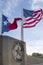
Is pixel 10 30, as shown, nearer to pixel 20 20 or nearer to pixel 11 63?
pixel 20 20

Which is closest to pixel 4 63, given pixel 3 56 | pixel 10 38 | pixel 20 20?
pixel 3 56

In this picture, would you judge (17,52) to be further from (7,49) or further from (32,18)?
(32,18)

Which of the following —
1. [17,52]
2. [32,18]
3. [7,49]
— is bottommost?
[17,52]

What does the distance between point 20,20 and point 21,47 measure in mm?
3100

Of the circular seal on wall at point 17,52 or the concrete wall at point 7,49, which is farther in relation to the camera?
the circular seal on wall at point 17,52

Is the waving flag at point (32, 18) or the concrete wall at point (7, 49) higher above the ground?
the waving flag at point (32, 18)

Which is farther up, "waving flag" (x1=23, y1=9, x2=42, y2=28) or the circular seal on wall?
"waving flag" (x1=23, y1=9, x2=42, y2=28)

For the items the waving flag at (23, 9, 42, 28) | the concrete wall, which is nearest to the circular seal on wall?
the concrete wall

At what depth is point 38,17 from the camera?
2228 cm

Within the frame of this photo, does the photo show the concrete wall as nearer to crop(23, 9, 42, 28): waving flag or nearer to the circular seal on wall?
the circular seal on wall

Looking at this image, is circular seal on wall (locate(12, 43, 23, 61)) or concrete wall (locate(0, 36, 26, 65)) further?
circular seal on wall (locate(12, 43, 23, 61))

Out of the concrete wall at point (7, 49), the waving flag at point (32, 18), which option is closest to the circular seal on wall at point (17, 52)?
the concrete wall at point (7, 49)

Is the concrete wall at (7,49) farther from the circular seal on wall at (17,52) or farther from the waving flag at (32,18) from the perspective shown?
the waving flag at (32,18)

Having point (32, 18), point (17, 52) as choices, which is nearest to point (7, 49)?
point (17, 52)
